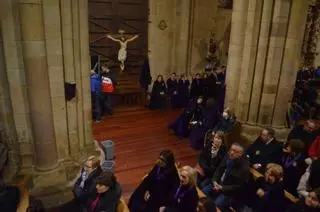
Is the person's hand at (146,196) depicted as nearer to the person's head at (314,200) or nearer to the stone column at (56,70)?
the stone column at (56,70)

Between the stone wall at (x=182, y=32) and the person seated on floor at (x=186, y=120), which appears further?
the stone wall at (x=182, y=32)

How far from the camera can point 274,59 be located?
6.29 metres

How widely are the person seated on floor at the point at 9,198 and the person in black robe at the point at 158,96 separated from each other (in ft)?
20.5

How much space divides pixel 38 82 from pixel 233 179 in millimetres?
2876

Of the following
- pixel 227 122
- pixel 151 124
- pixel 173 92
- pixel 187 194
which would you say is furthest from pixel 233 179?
pixel 173 92

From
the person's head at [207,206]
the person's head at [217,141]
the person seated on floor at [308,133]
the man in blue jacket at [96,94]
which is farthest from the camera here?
the man in blue jacket at [96,94]

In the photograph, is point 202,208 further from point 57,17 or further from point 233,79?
point 233,79

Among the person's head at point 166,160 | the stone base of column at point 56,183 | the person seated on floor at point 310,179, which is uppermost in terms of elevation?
the person's head at point 166,160

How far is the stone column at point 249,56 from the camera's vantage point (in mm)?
6277

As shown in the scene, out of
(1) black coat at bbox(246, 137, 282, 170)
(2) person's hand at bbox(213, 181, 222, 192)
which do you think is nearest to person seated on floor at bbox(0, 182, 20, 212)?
(2) person's hand at bbox(213, 181, 222, 192)

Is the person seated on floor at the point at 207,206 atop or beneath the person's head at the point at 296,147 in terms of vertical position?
beneath

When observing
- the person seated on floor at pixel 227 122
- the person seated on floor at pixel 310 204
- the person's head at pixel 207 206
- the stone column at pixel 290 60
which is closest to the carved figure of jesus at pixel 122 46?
the person seated on floor at pixel 227 122

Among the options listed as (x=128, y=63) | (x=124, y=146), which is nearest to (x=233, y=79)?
(x=124, y=146)

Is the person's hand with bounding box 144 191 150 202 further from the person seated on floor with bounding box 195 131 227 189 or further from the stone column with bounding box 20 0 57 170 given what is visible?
the stone column with bounding box 20 0 57 170
